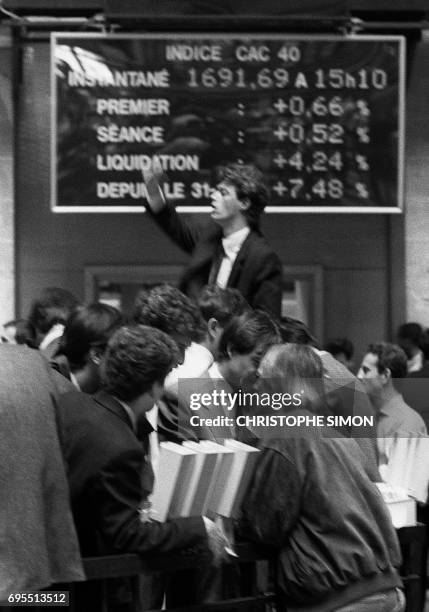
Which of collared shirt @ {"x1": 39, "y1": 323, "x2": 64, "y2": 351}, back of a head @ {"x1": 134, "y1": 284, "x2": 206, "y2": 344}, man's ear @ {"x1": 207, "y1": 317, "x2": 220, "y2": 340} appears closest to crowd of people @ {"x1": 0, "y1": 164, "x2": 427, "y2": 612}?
back of a head @ {"x1": 134, "y1": 284, "x2": 206, "y2": 344}

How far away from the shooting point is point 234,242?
617 cm

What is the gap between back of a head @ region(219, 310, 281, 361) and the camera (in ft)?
15.2

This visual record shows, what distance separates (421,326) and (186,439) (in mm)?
4797

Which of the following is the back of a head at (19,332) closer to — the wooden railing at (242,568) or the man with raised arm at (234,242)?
the man with raised arm at (234,242)

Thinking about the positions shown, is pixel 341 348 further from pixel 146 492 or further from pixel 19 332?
pixel 146 492

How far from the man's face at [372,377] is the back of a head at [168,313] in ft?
4.28

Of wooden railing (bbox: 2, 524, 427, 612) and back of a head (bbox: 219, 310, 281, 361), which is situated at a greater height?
back of a head (bbox: 219, 310, 281, 361)

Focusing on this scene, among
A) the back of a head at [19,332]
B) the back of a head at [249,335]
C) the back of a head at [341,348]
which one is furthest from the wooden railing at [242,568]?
the back of a head at [341,348]

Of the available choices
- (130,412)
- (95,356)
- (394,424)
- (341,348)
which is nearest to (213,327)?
(95,356)

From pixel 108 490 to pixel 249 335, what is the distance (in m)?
1.12

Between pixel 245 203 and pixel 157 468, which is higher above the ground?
pixel 245 203

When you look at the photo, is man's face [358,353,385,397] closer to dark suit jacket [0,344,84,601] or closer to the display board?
the display board

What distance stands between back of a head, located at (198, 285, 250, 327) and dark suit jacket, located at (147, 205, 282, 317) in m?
0.66

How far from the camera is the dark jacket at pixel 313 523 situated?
3.88 m
